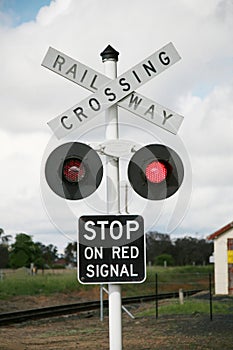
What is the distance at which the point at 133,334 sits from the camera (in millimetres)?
17141

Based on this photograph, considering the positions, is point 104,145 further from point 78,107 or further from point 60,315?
point 60,315

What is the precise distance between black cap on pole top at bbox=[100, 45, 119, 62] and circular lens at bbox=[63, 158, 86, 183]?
3.27 ft

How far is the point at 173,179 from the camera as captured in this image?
5621 millimetres

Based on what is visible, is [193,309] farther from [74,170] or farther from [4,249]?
[4,249]

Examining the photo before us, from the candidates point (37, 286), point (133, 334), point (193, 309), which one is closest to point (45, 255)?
point (37, 286)

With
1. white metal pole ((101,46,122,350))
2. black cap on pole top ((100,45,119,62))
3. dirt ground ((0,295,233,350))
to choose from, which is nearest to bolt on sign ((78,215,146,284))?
white metal pole ((101,46,122,350))

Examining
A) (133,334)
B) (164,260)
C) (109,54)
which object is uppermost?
(109,54)

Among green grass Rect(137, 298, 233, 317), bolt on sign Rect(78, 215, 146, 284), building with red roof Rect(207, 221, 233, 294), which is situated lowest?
green grass Rect(137, 298, 233, 317)

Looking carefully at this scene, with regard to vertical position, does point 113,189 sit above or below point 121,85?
below

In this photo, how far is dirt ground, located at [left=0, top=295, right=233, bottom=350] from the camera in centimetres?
1448

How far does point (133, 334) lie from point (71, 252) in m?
49.3

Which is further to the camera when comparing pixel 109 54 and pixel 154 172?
pixel 109 54

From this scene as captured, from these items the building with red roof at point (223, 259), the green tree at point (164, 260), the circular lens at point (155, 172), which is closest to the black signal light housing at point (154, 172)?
the circular lens at point (155, 172)

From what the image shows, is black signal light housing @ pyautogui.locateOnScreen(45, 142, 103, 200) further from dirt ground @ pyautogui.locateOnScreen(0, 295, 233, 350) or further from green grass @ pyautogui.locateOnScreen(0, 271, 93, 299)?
green grass @ pyautogui.locateOnScreen(0, 271, 93, 299)
